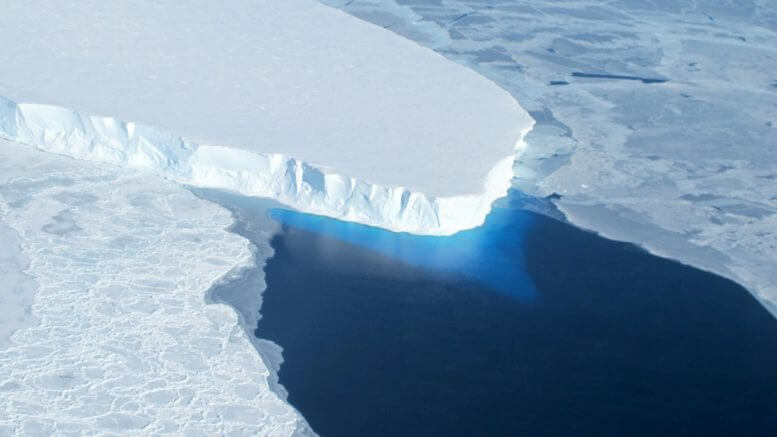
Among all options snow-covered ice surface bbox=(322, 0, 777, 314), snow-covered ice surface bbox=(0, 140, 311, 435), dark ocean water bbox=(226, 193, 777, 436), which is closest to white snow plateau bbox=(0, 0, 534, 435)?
snow-covered ice surface bbox=(0, 140, 311, 435)

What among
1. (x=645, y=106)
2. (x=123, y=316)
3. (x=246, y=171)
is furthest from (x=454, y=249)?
(x=645, y=106)

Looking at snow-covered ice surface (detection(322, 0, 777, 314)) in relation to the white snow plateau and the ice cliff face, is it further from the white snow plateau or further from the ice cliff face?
the ice cliff face

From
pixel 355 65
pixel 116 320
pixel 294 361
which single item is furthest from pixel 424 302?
pixel 355 65

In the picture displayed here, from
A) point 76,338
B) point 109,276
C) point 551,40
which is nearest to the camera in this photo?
point 76,338

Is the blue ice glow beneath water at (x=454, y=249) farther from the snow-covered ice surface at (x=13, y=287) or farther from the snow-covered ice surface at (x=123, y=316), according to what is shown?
the snow-covered ice surface at (x=13, y=287)

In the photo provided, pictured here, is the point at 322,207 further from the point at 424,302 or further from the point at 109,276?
the point at 109,276

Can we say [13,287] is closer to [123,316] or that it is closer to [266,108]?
[123,316]

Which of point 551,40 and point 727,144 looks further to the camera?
point 551,40
